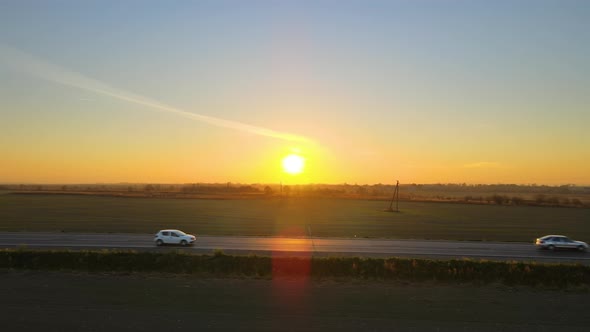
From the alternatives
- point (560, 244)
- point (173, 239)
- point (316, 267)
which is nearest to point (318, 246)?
point (173, 239)

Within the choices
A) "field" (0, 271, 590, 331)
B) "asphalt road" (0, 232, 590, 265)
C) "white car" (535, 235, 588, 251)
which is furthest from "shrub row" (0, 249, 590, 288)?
"white car" (535, 235, 588, 251)

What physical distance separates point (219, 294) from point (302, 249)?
17160mm

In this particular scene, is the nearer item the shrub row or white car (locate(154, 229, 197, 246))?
the shrub row

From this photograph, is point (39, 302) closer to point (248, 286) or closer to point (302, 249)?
point (248, 286)

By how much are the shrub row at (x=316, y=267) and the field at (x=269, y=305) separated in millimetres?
1321

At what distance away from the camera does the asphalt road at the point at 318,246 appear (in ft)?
99.1

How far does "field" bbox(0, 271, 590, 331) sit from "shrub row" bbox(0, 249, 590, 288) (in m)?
1.32

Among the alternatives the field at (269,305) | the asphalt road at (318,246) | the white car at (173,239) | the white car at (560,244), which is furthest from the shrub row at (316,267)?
the white car at (560,244)

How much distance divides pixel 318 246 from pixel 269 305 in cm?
2056

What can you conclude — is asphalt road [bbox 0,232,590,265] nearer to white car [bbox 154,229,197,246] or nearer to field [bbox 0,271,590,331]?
white car [bbox 154,229,197,246]

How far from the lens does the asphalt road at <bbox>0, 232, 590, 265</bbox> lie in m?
30.2

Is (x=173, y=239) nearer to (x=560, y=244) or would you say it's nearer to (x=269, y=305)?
(x=269, y=305)

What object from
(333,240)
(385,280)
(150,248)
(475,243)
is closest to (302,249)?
(333,240)

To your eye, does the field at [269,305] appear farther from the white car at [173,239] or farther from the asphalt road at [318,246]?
the white car at [173,239]
